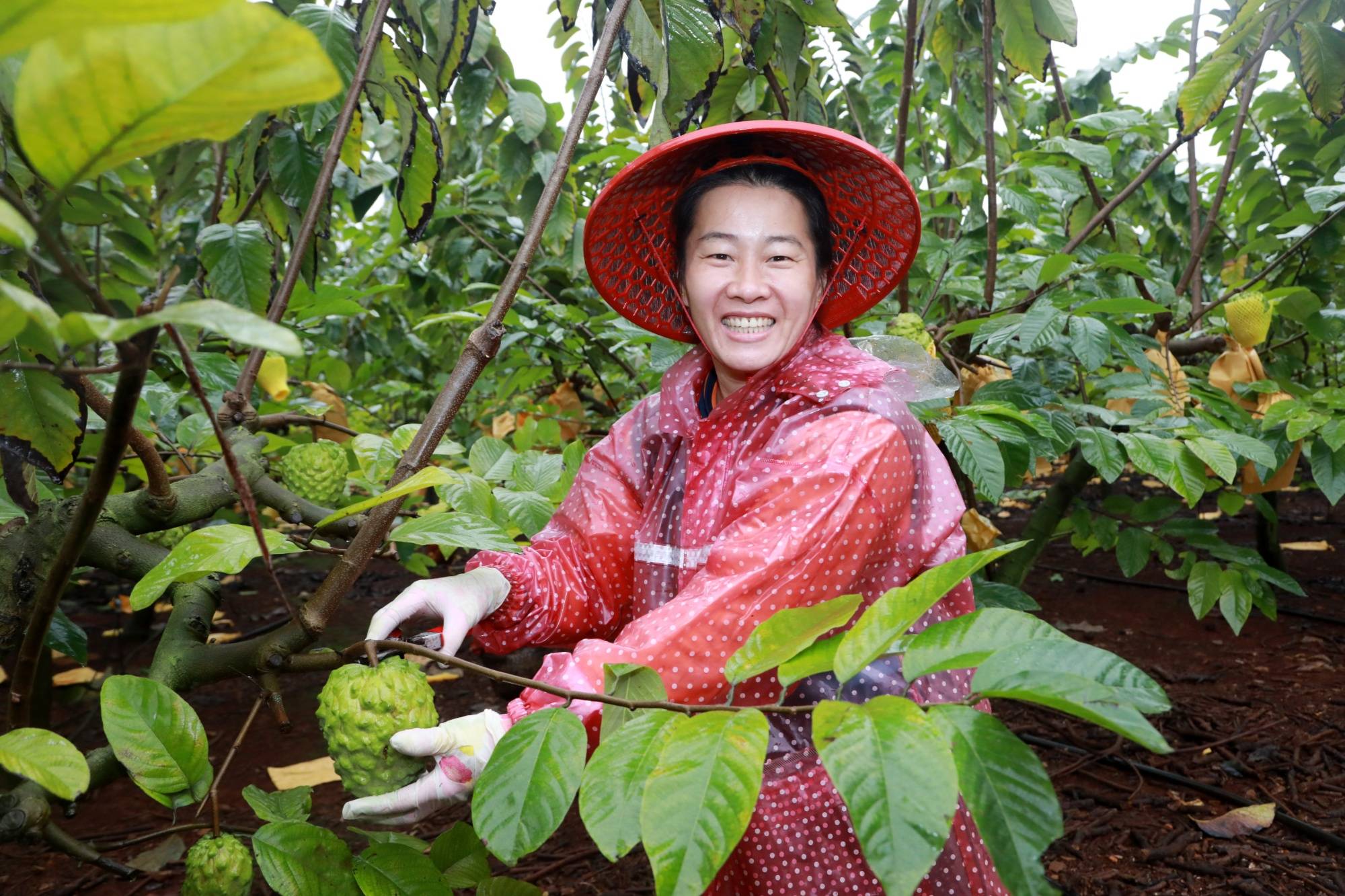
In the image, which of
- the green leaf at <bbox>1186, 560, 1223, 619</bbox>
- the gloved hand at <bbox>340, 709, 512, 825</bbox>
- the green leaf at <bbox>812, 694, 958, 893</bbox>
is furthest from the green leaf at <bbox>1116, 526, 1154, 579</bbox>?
the green leaf at <bbox>812, 694, 958, 893</bbox>

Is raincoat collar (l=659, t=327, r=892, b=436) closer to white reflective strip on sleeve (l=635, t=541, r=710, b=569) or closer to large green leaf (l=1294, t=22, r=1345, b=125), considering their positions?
white reflective strip on sleeve (l=635, t=541, r=710, b=569)

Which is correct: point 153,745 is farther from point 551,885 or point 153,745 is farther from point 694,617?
point 551,885

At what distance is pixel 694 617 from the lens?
104 centimetres

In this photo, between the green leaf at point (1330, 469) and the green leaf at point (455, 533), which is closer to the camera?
the green leaf at point (455, 533)

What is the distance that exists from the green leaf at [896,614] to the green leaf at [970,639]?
2cm

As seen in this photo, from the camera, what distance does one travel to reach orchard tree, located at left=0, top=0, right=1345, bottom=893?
0.53m

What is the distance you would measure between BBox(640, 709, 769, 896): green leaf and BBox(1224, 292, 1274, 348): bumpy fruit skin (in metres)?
2.06

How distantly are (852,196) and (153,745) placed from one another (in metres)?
1.22

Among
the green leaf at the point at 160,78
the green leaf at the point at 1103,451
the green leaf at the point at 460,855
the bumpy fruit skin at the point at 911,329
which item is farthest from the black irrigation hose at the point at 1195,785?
the green leaf at the point at 160,78

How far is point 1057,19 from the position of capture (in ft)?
5.67

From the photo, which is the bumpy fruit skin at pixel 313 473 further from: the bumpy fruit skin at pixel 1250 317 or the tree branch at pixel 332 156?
the bumpy fruit skin at pixel 1250 317

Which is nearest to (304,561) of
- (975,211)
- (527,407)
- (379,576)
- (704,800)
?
(379,576)

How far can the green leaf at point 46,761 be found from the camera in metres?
0.72

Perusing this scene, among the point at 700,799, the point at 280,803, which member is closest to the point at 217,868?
the point at 280,803
